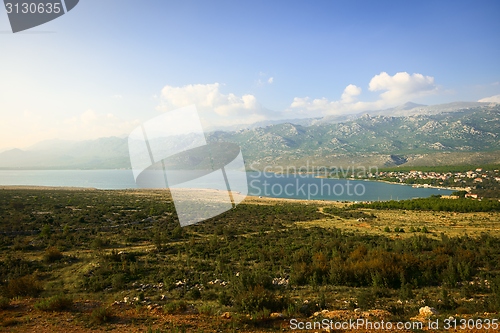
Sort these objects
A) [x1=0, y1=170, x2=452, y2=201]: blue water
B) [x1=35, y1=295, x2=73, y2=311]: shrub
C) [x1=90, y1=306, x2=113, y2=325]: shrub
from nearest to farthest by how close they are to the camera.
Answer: [x1=90, y1=306, x2=113, y2=325]: shrub → [x1=35, y1=295, x2=73, y2=311]: shrub → [x1=0, y1=170, x2=452, y2=201]: blue water

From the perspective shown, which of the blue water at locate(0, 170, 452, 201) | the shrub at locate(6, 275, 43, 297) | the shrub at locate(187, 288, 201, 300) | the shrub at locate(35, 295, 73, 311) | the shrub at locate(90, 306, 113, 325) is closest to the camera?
the shrub at locate(90, 306, 113, 325)

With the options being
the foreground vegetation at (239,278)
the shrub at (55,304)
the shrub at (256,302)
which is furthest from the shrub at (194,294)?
the shrub at (55,304)

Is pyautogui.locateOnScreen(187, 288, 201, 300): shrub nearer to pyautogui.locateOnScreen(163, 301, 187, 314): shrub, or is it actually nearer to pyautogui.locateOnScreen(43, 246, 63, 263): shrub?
pyautogui.locateOnScreen(163, 301, 187, 314): shrub

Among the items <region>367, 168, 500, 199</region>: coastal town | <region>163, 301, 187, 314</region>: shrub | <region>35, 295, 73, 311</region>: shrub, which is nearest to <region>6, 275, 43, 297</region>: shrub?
<region>35, 295, 73, 311</region>: shrub

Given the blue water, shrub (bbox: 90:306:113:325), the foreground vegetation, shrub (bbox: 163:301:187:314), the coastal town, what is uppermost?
shrub (bbox: 90:306:113:325)

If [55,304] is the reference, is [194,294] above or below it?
below

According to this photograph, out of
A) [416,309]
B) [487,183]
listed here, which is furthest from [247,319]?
[487,183]

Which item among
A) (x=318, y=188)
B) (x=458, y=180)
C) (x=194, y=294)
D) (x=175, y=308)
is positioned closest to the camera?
(x=175, y=308)

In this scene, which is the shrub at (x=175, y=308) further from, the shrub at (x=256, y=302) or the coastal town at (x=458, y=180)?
the coastal town at (x=458, y=180)

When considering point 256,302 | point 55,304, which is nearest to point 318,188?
point 256,302

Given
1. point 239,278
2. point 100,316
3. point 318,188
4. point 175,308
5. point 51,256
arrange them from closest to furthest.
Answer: point 100,316, point 175,308, point 239,278, point 51,256, point 318,188

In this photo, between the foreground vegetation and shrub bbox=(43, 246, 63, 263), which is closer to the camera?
A: the foreground vegetation

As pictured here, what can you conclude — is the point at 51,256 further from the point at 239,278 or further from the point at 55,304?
the point at 239,278
